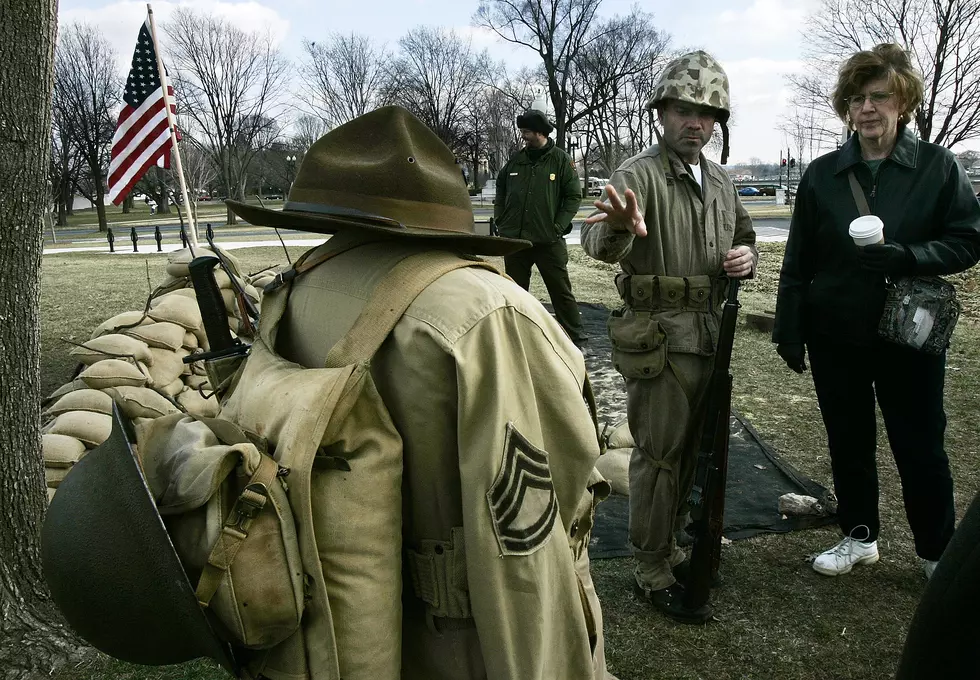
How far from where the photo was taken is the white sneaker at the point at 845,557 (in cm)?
325

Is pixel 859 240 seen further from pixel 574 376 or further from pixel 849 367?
pixel 574 376

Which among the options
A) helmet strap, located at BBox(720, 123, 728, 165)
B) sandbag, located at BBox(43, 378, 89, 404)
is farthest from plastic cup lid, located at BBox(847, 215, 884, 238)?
sandbag, located at BBox(43, 378, 89, 404)

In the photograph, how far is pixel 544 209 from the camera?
7.75 metres

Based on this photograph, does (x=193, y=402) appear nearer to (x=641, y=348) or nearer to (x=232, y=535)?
(x=641, y=348)

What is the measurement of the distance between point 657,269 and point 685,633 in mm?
1397

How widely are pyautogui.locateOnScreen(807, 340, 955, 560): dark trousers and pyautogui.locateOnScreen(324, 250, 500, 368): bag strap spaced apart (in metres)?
2.30

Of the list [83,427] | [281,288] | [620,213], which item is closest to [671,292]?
[620,213]

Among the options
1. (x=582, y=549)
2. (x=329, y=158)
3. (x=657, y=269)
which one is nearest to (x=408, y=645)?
(x=582, y=549)

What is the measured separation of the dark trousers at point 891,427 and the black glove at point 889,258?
1.09 feet

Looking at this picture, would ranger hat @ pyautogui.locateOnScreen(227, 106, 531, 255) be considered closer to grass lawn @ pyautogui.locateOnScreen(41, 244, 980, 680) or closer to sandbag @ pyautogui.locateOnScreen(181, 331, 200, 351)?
grass lawn @ pyautogui.locateOnScreen(41, 244, 980, 680)

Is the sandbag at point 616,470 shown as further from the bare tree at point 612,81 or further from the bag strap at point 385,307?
the bare tree at point 612,81

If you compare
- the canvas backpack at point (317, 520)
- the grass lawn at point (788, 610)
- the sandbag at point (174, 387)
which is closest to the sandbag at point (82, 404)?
the sandbag at point (174, 387)

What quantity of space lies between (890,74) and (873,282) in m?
0.78

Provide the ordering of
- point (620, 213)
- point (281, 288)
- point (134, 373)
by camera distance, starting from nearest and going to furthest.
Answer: point (281, 288), point (620, 213), point (134, 373)
